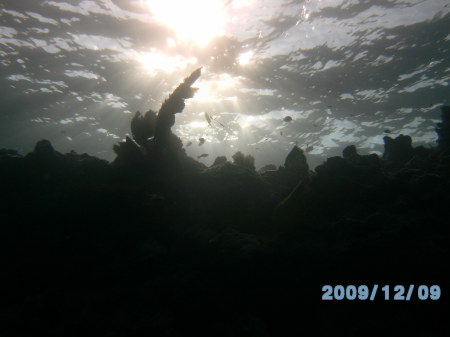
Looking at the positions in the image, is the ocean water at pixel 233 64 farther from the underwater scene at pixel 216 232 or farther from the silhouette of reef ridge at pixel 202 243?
the silhouette of reef ridge at pixel 202 243

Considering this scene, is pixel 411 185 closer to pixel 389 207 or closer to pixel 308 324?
pixel 389 207

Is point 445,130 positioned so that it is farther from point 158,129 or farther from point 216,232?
point 158,129

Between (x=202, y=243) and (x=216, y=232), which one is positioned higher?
(x=216, y=232)

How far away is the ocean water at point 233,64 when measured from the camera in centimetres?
1280

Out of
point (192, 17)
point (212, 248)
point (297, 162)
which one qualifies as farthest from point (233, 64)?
point (212, 248)

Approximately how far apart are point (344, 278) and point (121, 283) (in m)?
4.10

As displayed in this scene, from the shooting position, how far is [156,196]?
20.4 feet

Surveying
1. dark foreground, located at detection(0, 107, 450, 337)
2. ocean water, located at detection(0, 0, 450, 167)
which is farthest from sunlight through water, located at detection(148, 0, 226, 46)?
dark foreground, located at detection(0, 107, 450, 337)

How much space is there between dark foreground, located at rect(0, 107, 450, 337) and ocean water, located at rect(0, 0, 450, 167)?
6785 millimetres
